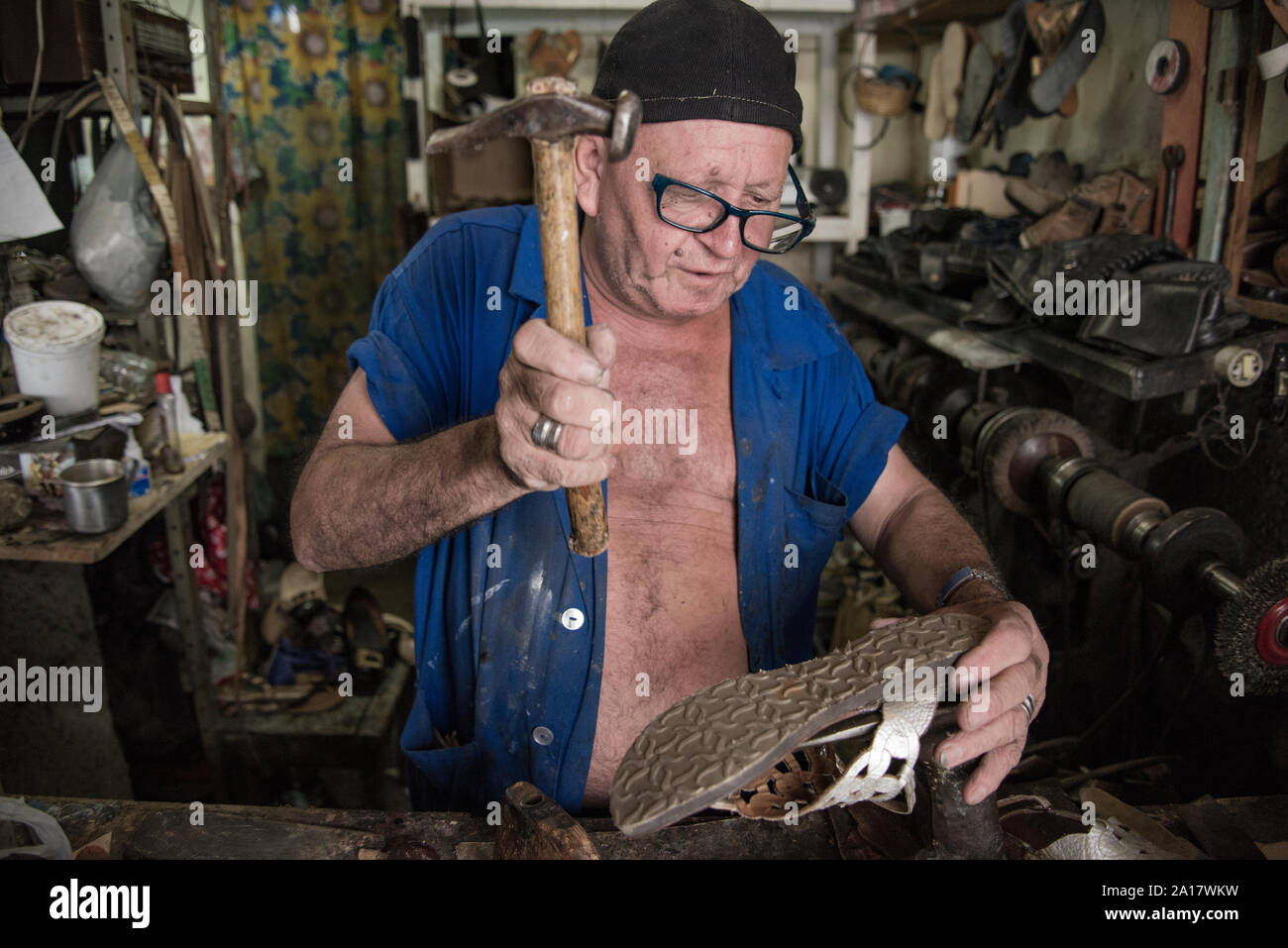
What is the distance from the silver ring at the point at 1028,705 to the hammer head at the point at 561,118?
3.09 feet

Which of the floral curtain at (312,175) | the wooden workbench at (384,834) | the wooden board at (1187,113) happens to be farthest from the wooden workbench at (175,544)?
the wooden board at (1187,113)

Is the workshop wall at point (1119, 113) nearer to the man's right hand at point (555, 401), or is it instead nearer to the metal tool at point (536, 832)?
the man's right hand at point (555, 401)

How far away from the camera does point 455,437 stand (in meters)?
1.34

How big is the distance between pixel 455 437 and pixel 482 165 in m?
3.32

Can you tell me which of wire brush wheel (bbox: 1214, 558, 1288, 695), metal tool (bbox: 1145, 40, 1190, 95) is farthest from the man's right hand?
metal tool (bbox: 1145, 40, 1190, 95)

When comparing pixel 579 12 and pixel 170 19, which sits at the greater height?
pixel 579 12

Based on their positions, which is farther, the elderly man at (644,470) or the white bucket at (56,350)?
the white bucket at (56,350)

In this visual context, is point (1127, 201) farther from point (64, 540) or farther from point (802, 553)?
point (64, 540)

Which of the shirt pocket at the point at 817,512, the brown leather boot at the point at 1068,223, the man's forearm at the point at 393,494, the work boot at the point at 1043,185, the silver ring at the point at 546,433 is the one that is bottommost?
the shirt pocket at the point at 817,512

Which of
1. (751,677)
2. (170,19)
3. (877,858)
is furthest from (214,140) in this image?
(877,858)

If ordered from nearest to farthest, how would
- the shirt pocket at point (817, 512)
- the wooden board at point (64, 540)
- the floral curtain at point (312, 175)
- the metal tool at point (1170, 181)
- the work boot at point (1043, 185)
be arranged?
the shirt pocket at point (817, 512) → the wooden board at point (64, 540) → the metal tool at point (1170, 181) → the work boot at point (1043, 185) → the floral curtain at point (312, 175)

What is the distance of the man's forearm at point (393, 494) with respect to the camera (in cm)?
129

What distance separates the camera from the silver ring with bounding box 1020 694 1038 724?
1.31 metres

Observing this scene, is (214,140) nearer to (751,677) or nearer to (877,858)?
(751,677)
